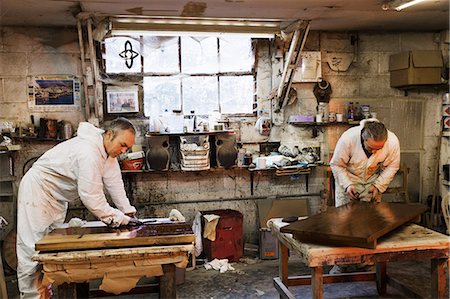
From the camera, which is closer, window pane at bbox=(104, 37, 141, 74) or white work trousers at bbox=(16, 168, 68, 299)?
white work trousers at bbox=(16, 168, 68, 299)

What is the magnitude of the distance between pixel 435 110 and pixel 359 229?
3.90 metres

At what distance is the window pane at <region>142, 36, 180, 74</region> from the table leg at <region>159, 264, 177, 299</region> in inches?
125

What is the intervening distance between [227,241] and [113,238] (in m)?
2.50

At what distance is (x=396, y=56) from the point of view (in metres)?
5.69

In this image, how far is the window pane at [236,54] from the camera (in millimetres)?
5508

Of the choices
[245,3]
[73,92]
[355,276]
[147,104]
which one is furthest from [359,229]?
[73,92]

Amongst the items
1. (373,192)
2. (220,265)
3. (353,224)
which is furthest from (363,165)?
(220,265)

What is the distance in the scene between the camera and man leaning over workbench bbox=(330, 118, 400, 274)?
4.14 m

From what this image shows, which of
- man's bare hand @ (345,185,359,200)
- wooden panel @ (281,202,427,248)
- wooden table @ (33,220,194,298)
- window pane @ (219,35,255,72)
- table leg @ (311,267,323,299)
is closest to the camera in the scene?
wooden table @ (33,220,194,298)

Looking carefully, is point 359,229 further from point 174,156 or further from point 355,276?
point 174,156

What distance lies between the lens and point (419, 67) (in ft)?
18.2

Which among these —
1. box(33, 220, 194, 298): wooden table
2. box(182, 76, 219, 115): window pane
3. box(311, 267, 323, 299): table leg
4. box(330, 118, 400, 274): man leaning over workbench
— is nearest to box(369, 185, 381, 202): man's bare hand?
box(330, 118, 400, 274): man leaning over workbench

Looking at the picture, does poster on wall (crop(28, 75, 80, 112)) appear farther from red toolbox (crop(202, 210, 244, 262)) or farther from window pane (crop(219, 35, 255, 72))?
red toolbox (crop(202, 210, 244, 262))

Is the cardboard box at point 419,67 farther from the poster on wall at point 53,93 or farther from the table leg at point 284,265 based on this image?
the poster on wall at point 53,93
